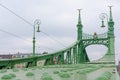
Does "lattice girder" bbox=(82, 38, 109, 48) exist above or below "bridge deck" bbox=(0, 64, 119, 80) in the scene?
above

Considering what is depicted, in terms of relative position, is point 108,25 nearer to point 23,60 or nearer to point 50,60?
point 50,60

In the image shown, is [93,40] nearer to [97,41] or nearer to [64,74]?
[97,41]

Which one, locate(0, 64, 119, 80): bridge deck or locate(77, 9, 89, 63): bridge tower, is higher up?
locate(77, 9, 89, 63): bridge tower

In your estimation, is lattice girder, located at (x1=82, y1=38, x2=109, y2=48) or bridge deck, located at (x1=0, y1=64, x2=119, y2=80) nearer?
bridge deck, located at (x1=0, y1=64, x2=119, y2=80)

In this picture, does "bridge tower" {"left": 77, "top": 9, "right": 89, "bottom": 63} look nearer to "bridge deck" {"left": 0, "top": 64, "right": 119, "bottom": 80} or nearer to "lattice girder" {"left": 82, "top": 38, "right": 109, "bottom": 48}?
"lattice girder" {"left": 82, "top": 38, "right": 109, "bottom": 48}

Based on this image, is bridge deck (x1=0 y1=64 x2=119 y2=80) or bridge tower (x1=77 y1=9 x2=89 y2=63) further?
bridge tower (x1=77 y1=9 x2=89 y2=63)

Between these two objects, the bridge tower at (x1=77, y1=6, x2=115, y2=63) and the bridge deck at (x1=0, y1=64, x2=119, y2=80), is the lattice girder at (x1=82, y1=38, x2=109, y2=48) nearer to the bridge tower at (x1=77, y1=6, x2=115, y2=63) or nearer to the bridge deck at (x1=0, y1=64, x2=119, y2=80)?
the bridge tower at (x1=77, y1=6, x2=115, y2=63)

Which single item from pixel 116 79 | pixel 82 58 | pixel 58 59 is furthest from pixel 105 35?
pixel 116 79

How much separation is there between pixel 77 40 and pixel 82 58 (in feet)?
9.56

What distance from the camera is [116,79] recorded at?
17.5 ft

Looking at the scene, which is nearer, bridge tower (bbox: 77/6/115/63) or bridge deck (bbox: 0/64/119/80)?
bridge deck (bbox: 0/64/119/80)

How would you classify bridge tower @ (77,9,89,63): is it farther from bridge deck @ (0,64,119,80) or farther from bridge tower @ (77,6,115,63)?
bridge deck @ (0,64,119,80)

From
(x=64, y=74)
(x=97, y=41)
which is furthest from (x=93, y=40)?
(x=64, y=74)

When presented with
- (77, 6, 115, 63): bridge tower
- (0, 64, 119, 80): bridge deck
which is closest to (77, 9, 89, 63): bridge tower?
(77, 6, 115, 63): bridge tower
